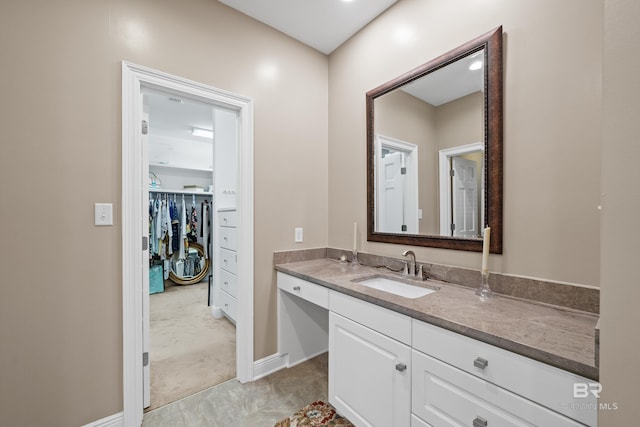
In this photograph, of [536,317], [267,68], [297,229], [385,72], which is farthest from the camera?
[297,229]

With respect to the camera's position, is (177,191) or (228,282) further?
(177,191)

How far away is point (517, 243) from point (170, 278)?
206 inches

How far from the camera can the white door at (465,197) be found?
59.1 inches

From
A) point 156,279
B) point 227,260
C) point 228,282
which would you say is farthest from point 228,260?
point 156,279

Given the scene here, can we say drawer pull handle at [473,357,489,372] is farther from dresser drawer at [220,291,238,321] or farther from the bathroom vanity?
dresser drawer at [220,291,238,321]

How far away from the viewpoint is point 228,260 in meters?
2.97

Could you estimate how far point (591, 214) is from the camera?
1108mm

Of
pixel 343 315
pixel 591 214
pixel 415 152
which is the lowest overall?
pixel 343 315

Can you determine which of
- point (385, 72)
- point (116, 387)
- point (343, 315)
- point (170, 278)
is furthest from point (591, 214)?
point (170, 278)

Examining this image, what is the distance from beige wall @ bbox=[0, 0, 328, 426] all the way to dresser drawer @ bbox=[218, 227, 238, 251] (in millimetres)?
1302

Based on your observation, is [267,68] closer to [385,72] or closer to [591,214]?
[385,72]

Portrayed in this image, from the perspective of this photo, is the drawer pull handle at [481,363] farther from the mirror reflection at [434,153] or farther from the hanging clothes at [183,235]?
the hanging clothes at [183,235]

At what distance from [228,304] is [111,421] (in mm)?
1509

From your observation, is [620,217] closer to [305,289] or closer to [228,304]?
[305,289]
